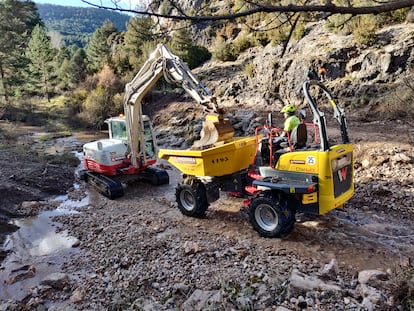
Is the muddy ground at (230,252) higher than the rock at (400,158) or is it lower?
lower

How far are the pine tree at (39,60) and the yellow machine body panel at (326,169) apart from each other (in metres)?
35.1

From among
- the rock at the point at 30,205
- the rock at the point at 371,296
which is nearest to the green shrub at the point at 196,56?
the rock at the point at 30,205

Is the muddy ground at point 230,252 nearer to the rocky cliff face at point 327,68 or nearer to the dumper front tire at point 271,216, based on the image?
the dumper front tire at point 271,216

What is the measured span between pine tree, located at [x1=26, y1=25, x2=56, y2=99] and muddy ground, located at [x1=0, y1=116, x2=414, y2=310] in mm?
29904

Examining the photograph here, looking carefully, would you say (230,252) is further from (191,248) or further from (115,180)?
(115,180)

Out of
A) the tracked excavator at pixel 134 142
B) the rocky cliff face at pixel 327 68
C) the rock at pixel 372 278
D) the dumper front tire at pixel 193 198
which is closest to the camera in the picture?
the rock at pixel 372 278

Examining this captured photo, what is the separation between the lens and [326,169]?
5.39m

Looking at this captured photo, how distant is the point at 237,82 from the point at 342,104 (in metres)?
7.84

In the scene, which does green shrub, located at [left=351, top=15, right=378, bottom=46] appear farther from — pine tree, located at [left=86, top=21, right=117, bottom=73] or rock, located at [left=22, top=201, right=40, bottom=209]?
pine tree, located at [left=86, top=21, right=117, bottom=73]

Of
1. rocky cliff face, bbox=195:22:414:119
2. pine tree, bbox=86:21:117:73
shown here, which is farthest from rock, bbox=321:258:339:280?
pine tree, bbox=86:21:117:73

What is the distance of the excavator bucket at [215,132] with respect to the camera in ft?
22.9

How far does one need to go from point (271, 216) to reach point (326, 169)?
4.15ft

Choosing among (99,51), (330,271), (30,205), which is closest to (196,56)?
(99,51)

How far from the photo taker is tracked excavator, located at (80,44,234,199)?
28.1ft
